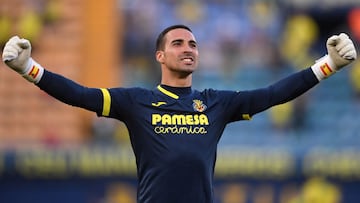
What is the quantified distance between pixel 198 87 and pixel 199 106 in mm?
8797

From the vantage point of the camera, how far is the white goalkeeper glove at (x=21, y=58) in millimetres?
5785

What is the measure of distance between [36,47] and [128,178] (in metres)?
3.45

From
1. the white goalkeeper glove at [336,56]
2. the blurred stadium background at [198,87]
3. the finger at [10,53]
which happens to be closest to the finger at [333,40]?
the white goalkeeper glove at [336,56]

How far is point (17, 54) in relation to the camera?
5.81 metres

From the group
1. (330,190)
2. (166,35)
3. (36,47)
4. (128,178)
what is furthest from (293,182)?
(166,35)

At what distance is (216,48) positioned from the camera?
611 inches

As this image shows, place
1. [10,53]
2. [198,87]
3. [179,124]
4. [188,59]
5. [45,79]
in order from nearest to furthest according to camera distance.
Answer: [10,53]
[45,79]
[179,124]
[188,59]
[198,87]

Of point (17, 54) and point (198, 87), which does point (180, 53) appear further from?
point (198, 87)

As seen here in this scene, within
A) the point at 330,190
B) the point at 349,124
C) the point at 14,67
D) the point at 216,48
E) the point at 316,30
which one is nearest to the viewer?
the point at 14,67

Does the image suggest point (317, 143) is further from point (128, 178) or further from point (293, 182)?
point (128, 178)

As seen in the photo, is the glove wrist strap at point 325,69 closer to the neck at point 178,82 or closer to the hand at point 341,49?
the hand at point 341,49

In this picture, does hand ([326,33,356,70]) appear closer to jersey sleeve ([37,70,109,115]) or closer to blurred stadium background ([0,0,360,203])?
jersey sleeve ([37,70,109,115])

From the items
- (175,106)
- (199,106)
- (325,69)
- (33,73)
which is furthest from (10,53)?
(325,69)

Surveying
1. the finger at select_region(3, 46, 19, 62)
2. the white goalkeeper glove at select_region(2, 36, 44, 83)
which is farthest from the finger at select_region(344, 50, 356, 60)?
the finger at select_region(3, 46, 19, 62)
